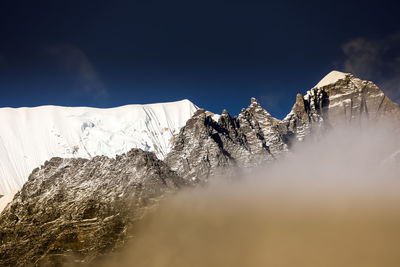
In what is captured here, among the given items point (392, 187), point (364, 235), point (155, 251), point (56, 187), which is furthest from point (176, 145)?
point (392, 187)

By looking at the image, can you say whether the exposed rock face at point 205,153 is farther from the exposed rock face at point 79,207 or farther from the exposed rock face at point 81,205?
the exposed rock face at point 79,207

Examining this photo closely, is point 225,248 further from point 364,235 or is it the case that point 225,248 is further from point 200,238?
point 364,235

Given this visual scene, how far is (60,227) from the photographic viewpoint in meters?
112

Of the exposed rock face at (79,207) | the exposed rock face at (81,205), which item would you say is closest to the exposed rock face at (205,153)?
the exposed rock face at (81,205)

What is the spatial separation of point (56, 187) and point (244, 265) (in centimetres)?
8557

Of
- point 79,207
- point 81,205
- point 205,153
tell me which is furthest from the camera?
point 205,153

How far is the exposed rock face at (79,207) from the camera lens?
343ft

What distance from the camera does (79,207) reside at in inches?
4751

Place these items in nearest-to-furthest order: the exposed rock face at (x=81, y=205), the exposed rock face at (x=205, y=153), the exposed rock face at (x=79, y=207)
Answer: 1. the exposed rock face at (x=79, y=207)
2. the exposed rock face at (x=81, y=205)
3. the exposed rock face at (x=205, y=153)

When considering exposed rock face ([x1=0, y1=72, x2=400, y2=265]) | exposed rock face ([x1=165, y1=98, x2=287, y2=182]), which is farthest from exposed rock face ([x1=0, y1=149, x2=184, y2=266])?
A: exposed rock face ([x1=165, y1=98, x2=287, y2=182])

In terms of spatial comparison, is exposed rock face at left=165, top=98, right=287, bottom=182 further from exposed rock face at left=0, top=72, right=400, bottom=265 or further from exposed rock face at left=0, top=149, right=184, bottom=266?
exposed rock face at left=0, top=149, right=184, bottom=266

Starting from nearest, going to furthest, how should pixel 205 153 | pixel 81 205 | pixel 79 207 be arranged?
1. pixel 79 207
2. pixel 81 205
3. pixel 205 153

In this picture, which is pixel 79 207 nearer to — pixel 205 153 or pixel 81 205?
pixel 81 205

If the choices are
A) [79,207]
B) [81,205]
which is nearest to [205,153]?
[81,205]
